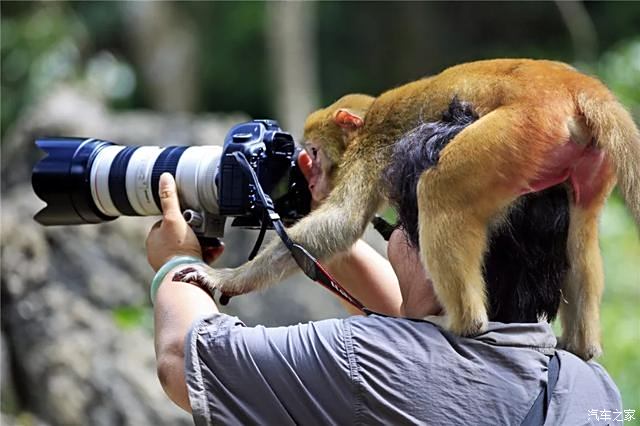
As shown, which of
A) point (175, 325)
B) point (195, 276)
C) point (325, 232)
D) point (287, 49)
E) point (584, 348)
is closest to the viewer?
point (175, 325)

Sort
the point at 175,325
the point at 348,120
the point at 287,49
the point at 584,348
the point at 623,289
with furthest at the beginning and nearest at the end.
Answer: the point at 287,49
the point at 623,289
the point at 348,120
the point at 584,348
the point at 175,325

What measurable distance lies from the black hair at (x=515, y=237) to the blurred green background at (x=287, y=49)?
405 cm

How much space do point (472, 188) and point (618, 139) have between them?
0.30m

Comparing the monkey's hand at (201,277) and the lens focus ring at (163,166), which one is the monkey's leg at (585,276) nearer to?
the monkey's hand at (201,277)

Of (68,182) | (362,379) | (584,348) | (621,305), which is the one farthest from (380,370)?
(621,305)

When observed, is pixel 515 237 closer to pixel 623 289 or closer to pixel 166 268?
pixel 166 268

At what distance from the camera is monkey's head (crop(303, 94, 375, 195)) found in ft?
8.68

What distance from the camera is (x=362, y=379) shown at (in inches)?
67.9

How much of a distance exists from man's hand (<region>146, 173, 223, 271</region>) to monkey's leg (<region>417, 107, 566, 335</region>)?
46 centimetres

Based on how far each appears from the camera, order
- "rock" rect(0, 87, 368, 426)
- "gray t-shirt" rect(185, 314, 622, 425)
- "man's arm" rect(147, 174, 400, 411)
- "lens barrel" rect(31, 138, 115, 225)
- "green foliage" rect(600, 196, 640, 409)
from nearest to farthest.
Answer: "gray t-shirt" rect(185, 314, 622, 425) < "man's arm" rect(147, 174, 400, 411) < "lens barrel" rect(31, 138, 115, 225) < "rock" rect(0, 87, 368, 426) < "green foliage" rect(600, 196, 640, 409)

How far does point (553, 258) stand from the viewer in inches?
74.2

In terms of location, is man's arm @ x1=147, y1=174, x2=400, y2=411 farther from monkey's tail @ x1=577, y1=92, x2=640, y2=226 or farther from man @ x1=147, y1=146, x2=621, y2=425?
monkey's tail @ x1=577, y1=92, x2=640, y2=226

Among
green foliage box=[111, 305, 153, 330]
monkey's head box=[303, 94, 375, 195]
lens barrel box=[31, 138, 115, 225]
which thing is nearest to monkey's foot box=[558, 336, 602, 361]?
monkey's head box=[303, 94, 375, 195]

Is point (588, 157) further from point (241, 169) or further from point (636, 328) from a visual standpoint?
point (636, 328)
